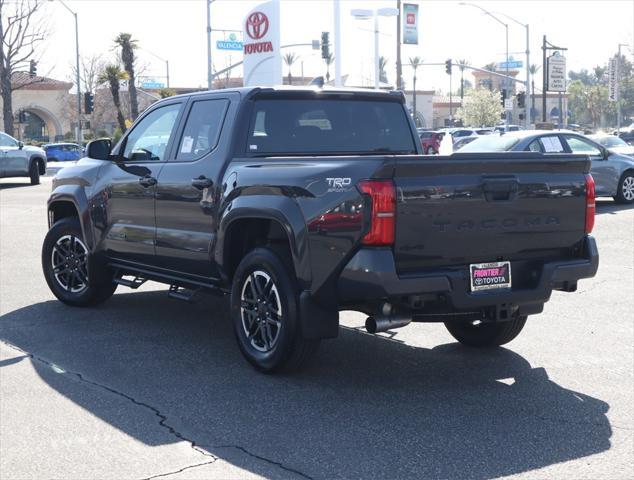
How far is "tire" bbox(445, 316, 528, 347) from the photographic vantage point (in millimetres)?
7133

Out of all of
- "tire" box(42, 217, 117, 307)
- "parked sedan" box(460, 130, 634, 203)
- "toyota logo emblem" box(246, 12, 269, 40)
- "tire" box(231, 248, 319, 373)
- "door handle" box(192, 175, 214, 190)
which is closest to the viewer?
"tire" box(231, 248, 319, 373)

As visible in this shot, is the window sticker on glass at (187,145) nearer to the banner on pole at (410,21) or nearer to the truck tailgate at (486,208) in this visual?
the truck tailgate at (486,208)

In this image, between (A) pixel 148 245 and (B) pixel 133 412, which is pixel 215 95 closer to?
(A) pixel 148 245

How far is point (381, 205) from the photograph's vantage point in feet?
18.2

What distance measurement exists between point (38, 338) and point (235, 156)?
2.34 m

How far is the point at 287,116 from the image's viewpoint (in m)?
7.35

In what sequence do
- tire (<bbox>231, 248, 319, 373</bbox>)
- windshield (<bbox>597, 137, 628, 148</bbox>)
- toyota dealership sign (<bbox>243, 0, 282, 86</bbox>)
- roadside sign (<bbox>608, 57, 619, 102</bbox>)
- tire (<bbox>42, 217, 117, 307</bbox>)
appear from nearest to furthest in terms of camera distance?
tire (<bbox>231, 248, 319, 373</bbox>) → tire (<bbox>42, 217, 117, 307</bbox>) → windshield (<bbox>597, 137, 628, 148</bbox>) → toyota dealership sign (<bbox>243, 0, 282, 86</bbox>) → roadside sign (<bbox>608, 57, 619, 102</bbox>)

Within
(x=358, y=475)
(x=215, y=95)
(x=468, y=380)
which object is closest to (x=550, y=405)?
(x=468, y=380)

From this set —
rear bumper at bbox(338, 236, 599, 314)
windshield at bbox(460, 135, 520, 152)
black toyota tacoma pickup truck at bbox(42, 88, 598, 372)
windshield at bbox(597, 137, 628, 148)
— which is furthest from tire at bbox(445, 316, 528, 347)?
windshield at bbox(597, 137, 628, 148)

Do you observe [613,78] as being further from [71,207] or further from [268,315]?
[268,315]

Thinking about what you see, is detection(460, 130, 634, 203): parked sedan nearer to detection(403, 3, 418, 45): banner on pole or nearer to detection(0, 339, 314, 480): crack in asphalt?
detection(0, 339, 314, 480): crack in asphalt

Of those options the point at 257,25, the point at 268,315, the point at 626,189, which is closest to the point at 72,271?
the point at 268,315

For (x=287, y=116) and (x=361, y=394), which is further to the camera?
(x=287, y=116)

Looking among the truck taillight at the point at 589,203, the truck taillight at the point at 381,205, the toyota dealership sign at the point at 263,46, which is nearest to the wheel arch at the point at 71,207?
the truck taillight at the point at 381,205
